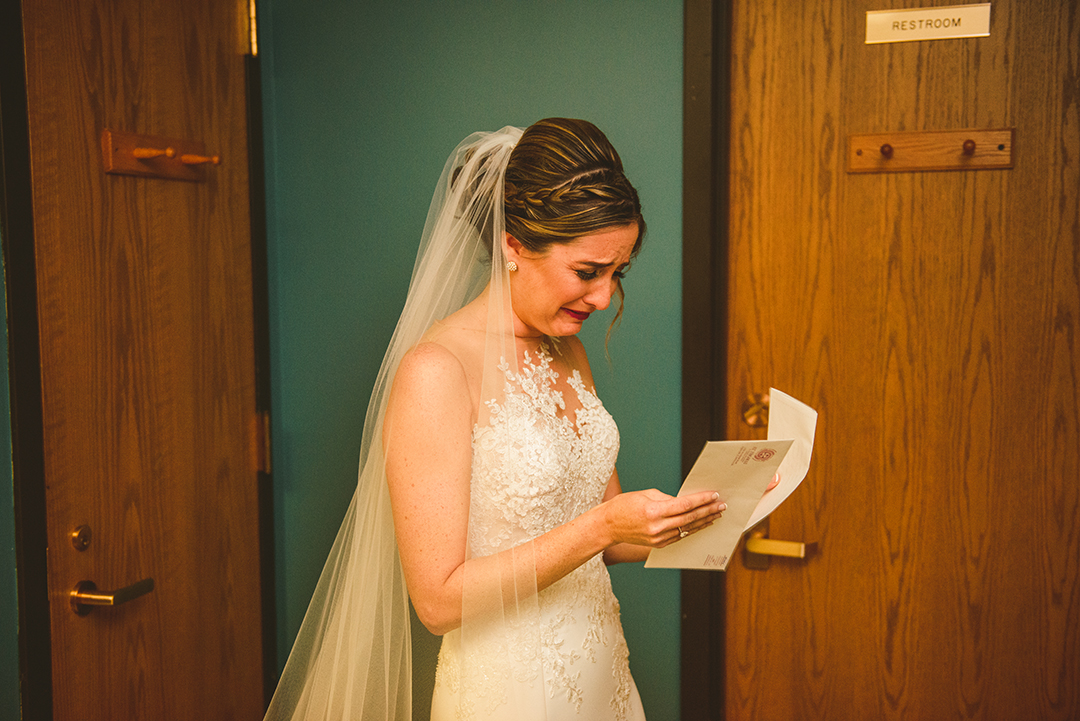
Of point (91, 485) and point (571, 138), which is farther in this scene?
point (91, 485)

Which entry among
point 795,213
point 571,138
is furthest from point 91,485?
point 795,213

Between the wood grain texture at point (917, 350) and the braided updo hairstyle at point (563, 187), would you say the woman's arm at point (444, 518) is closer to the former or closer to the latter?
the braided updo hairstyle at point (563, 187)

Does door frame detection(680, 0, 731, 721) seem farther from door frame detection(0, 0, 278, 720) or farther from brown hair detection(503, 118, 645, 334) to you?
door frame detection(0, 0, 278, 720)

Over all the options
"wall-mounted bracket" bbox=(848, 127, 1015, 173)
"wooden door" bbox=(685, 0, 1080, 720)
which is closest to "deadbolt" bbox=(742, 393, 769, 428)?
"wooden door" bbox=(685, 0, 1080, 720)

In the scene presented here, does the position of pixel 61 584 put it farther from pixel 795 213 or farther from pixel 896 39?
pixel 896 39

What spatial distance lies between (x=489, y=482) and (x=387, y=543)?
24 centimetres

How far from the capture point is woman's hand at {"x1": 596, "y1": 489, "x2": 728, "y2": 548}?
1124 millimetres

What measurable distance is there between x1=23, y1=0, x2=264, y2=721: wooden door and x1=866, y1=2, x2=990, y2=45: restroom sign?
1727mm

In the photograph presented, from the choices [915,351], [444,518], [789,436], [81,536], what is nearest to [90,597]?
[81,536]

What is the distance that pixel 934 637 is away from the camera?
1.99m

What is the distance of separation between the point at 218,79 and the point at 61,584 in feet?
4.31

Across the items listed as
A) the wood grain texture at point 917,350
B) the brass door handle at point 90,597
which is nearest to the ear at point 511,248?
the wood grain texture at point 917,350

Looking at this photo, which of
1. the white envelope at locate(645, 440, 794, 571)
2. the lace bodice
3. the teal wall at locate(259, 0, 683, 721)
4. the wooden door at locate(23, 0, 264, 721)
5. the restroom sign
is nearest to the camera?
the white envelope at locate(645, 440, 794, 571)

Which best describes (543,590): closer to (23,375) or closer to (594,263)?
(594,263)
